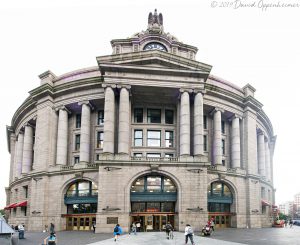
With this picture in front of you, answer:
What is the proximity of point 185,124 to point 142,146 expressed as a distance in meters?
7.71

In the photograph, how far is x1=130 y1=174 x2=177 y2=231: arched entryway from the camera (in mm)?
43312

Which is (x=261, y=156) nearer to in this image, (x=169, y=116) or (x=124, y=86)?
(x=169, y=116)

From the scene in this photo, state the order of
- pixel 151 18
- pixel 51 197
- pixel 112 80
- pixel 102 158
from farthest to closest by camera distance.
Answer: pixel 151 18 < pixel 51 197 < pixel 112 80 < pixel 102 158

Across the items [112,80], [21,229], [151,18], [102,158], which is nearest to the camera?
[21,229]

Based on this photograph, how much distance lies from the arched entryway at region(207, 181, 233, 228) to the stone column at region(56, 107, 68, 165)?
22.7 metres

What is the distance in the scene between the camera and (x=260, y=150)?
6525 cm

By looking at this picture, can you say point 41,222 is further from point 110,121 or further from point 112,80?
point 112,80

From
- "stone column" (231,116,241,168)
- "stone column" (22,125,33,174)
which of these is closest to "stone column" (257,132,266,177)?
"stone column" (231,116,241,168)

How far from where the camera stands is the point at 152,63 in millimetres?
47000

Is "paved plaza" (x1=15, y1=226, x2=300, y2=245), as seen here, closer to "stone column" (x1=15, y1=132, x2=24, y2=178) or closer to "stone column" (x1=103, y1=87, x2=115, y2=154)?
"stone column" (x1=103, y1=87, x2=115, y2=154)

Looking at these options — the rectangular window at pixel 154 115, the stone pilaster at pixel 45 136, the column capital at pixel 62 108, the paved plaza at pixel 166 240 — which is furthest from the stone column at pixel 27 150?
the paved plaza at pixel 166 240

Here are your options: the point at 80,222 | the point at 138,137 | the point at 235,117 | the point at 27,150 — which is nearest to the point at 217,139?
the point at 235,117

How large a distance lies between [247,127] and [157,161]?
2104 cm

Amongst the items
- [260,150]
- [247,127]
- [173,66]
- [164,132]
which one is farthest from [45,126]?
[260,150]
